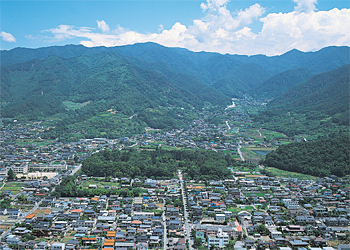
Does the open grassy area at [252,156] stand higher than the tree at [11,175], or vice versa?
the open grassy area at [252,156]

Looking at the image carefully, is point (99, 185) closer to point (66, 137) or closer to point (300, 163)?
point (300, 163)

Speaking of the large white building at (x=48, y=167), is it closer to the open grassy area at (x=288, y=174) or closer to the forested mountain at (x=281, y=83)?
the open grassy area at (x=288, y=174)

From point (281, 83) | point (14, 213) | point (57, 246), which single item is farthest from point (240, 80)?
point (57, 246)

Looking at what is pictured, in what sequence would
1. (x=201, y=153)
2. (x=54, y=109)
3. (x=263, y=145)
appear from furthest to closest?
(x=54, y=109), (x=263, y=145), (x=201, y=153)

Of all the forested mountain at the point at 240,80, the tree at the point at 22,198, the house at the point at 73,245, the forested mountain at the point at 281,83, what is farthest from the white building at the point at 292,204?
the forested mountain at the point at 240,80

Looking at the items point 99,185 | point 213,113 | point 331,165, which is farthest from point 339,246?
point 213,113

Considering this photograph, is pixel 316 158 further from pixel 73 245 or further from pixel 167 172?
pixel 73 245
